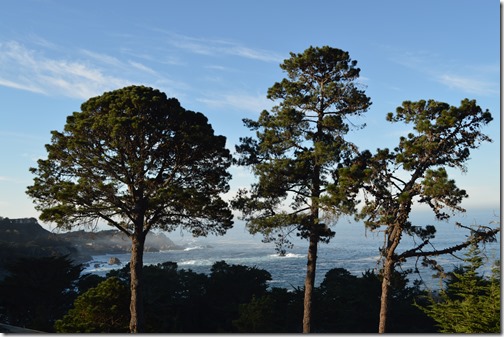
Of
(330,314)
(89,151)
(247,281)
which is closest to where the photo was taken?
(89,151)

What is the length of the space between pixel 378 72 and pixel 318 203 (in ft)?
14.7

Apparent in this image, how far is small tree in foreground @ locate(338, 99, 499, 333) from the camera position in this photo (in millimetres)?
11547

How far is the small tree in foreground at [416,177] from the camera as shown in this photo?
1155 cm

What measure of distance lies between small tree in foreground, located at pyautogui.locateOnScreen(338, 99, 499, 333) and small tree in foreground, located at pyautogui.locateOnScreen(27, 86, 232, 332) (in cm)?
583

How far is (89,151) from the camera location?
14.9 metres

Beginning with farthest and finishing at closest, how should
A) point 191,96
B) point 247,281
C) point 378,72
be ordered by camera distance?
point 247,281, point 191,96, point 378,72

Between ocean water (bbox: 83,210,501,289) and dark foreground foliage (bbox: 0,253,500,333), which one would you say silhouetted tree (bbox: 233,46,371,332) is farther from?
dark foreground foliage (bbox: 0,253,500,333)

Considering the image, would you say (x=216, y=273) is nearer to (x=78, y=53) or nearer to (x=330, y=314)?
(x=330, y=314)

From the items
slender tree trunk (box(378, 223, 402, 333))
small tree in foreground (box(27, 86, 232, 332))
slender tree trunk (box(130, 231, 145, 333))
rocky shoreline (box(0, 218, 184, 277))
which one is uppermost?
small tree in foreground (box(27, 86, 232, 332))

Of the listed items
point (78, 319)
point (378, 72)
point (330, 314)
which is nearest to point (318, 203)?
point (378, 72)

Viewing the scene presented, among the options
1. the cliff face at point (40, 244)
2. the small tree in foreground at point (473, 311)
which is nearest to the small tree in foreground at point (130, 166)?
the small tree in foreground at point (473, 311)

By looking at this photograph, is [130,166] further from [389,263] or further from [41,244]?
[41,244]

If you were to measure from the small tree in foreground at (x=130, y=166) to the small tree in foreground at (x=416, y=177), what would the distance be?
19.1ft

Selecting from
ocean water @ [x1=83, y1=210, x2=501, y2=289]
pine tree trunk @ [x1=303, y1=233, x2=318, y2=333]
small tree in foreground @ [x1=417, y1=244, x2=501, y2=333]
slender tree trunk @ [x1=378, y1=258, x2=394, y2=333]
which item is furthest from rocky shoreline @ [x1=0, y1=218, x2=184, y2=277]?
small tree in foreground @ [x1=417, y1=244, x2=501, y2=333]
